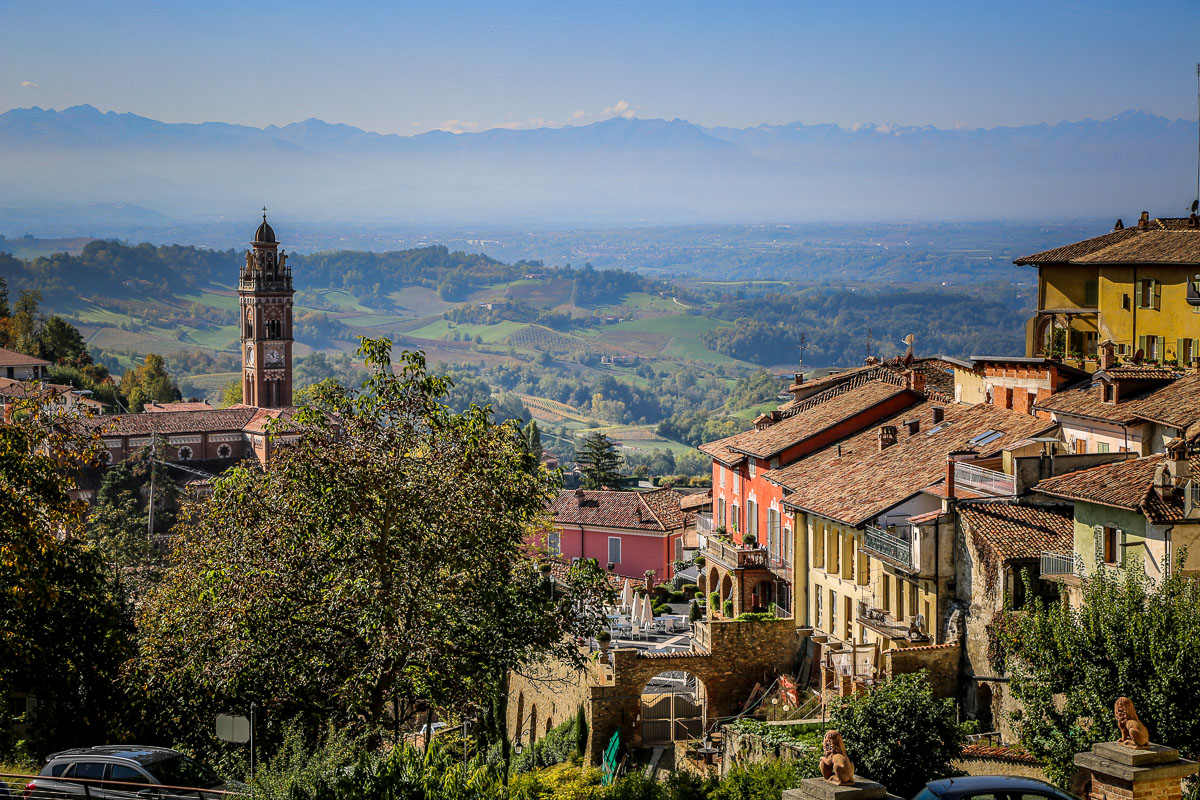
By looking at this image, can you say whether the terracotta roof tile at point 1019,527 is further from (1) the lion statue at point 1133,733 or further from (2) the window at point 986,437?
(1) the lion statue at point 1133,733

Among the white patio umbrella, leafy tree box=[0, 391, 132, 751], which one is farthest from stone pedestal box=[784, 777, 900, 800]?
the white patio umbrella

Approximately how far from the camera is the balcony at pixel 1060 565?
87.1 ft

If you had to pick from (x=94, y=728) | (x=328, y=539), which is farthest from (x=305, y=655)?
(x=94, y=728)

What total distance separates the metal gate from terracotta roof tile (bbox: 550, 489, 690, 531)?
103 feet

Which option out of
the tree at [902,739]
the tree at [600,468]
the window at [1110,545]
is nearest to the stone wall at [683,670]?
the window at [1110,545]

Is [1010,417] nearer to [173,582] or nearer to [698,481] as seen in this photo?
[173,582]

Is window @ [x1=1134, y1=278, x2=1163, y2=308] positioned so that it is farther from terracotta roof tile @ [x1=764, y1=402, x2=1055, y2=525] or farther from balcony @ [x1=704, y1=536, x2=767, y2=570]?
balcony @ [x1=704, y1=536, x2=767, y2=570]

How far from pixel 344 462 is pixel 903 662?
12.4 meters

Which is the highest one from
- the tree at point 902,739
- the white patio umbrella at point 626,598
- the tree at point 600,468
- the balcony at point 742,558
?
the tree at point 902,739

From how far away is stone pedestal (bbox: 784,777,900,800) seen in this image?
1397 centimetres

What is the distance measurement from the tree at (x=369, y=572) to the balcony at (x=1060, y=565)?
9592 millimetres

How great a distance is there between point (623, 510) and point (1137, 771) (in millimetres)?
54693

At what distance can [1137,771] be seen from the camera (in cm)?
1419

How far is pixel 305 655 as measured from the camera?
24062 mm
